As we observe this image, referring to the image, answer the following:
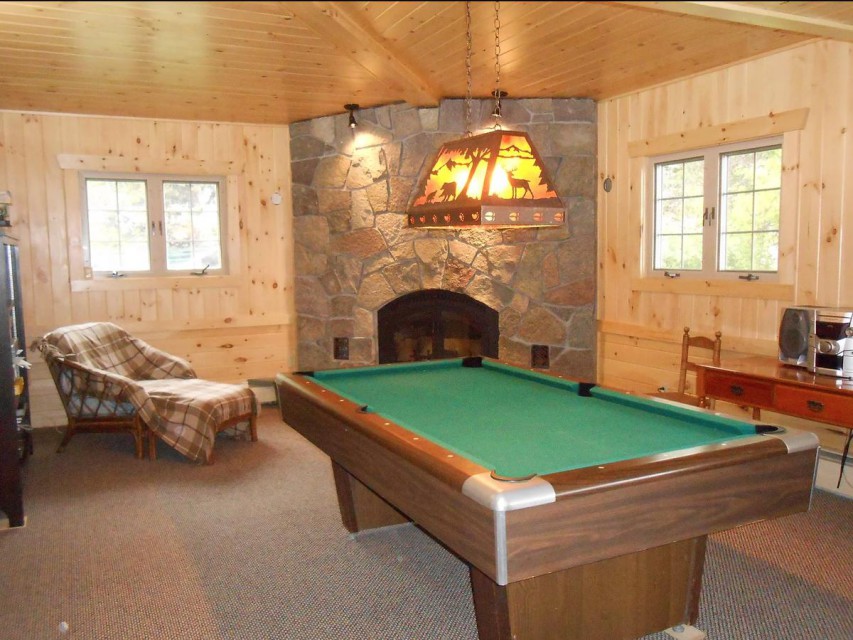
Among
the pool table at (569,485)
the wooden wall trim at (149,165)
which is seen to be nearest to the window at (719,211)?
the pool table at (569,485)

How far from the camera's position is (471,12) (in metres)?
3.20

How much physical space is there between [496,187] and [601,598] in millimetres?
1633

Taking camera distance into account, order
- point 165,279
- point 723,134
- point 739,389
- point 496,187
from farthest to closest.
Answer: point 165,279
point 723,134
point 739,389
point 496,187

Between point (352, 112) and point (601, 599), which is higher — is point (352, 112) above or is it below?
above

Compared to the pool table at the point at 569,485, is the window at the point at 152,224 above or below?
above

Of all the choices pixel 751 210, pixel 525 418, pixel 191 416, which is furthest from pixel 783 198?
pixel 191 416

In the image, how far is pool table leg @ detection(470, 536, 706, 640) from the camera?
7.14ft

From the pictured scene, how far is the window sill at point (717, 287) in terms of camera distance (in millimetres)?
4020

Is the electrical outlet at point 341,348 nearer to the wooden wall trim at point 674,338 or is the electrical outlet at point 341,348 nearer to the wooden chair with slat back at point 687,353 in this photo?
the wooden wall trim at point 674,338

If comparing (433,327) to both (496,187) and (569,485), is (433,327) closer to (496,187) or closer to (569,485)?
(496,187)

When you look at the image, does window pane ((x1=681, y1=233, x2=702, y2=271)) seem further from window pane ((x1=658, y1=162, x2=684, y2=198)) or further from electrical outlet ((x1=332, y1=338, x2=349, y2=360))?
electrical outlet ((x1=332, y1=338, x2=349, y2=360))

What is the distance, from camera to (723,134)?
14.0 ft

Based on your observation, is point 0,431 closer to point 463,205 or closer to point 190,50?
point 190,50

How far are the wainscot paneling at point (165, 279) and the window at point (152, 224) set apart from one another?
0.11 meters
